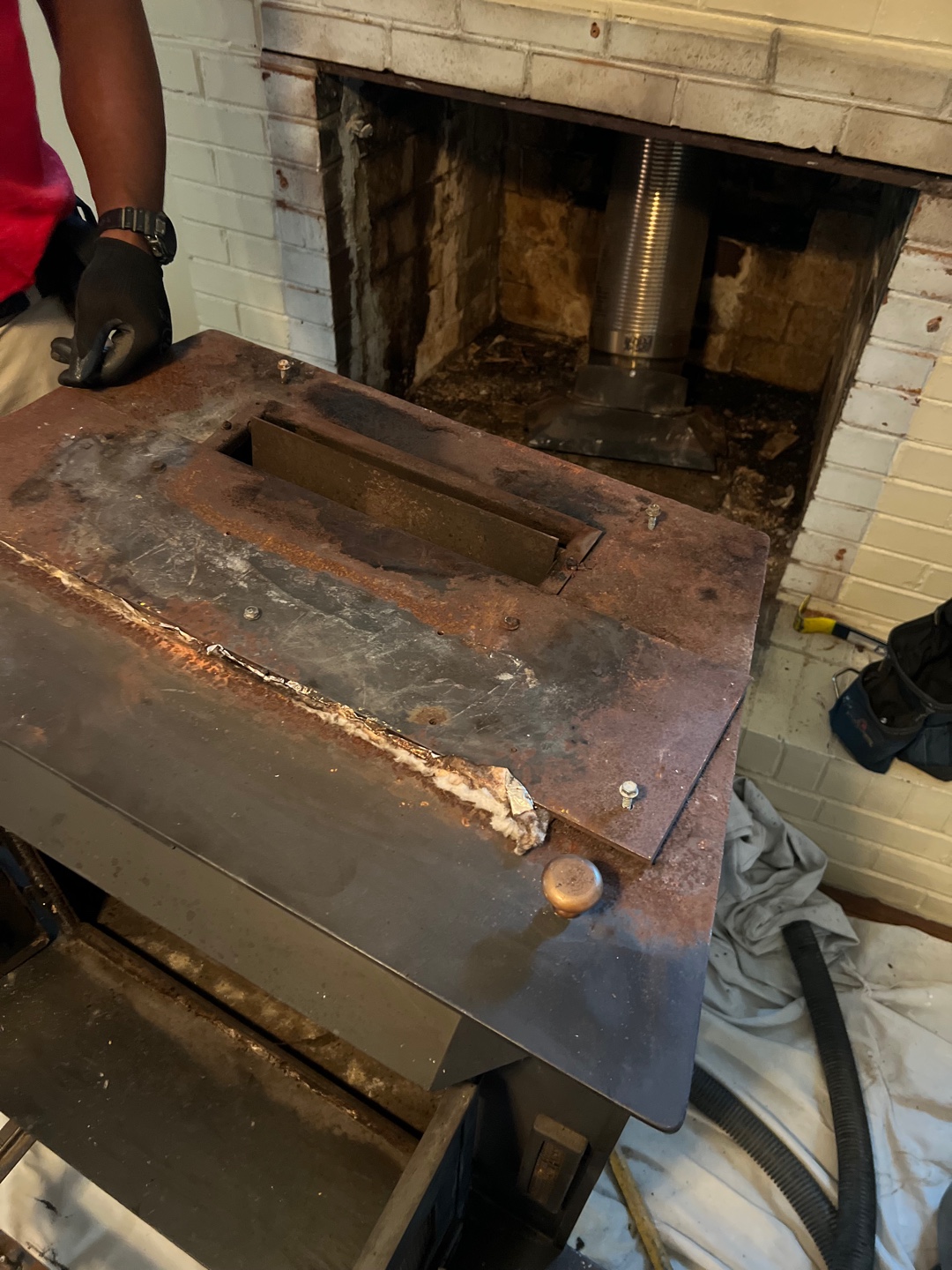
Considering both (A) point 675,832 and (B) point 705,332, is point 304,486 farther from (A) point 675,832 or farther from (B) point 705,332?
(B) point 705,332

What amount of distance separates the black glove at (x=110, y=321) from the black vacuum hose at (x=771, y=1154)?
125 cm

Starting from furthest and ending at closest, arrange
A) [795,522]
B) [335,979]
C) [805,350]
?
[805,350] < [795,522] < [335,979]

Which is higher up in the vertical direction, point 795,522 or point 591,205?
point 591,205

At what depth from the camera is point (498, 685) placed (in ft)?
2.52

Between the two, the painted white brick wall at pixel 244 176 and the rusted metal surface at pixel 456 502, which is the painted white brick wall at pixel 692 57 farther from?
the rusted metal surface at pixel 456 502

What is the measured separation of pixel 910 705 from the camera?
56.1 inches

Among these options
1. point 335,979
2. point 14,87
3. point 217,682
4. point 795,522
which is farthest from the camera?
point 795,522

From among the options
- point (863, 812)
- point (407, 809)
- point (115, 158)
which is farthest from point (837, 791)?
point (115, 158)

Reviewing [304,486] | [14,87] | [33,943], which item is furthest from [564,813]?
[14,87]

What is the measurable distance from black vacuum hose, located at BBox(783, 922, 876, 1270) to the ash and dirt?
69 cm

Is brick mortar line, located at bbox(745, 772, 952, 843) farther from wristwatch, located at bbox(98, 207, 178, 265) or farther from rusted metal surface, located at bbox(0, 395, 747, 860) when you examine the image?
wristwatch, located at bbox(98, 207, 178, 265)

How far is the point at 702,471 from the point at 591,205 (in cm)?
77

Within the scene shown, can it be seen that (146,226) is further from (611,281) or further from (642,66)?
(611,281)

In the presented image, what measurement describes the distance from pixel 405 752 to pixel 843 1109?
3.53 feet
